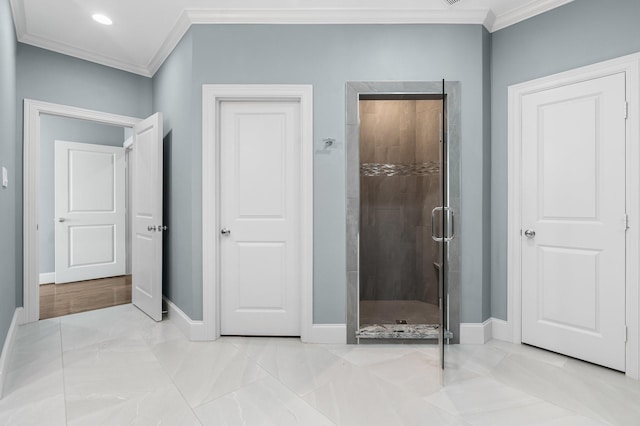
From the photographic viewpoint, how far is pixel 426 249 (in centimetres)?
362

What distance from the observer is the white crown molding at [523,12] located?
8.16 feet

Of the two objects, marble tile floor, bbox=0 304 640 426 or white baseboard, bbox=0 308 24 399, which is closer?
marble tile floor, bbox=0 304 640 426

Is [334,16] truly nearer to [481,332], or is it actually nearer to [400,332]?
[400,332]

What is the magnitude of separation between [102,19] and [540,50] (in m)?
3.55

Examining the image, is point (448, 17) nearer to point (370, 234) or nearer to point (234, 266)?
point (370, 234)

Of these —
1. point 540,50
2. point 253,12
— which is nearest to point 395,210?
point 540,50

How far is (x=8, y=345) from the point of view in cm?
233

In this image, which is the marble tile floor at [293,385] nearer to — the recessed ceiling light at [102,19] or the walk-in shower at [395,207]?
the walk-in shower at [395,207]

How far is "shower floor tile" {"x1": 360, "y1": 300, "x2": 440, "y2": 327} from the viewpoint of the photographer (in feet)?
10.2

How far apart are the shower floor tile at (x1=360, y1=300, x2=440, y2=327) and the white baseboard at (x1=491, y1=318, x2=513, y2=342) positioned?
481 millimetres

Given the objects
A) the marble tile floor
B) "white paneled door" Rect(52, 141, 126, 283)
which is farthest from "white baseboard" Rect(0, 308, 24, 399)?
"white paneled door" Rect(52, 141, 126, 283)

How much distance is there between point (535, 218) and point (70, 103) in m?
4.37

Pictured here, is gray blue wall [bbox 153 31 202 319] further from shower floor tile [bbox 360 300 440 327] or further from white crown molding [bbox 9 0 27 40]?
shower floor tile [bbox 360 300 440 327]

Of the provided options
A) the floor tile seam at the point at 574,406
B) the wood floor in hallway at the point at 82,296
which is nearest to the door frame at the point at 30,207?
the wood floor in hallway at the point at 82,296
